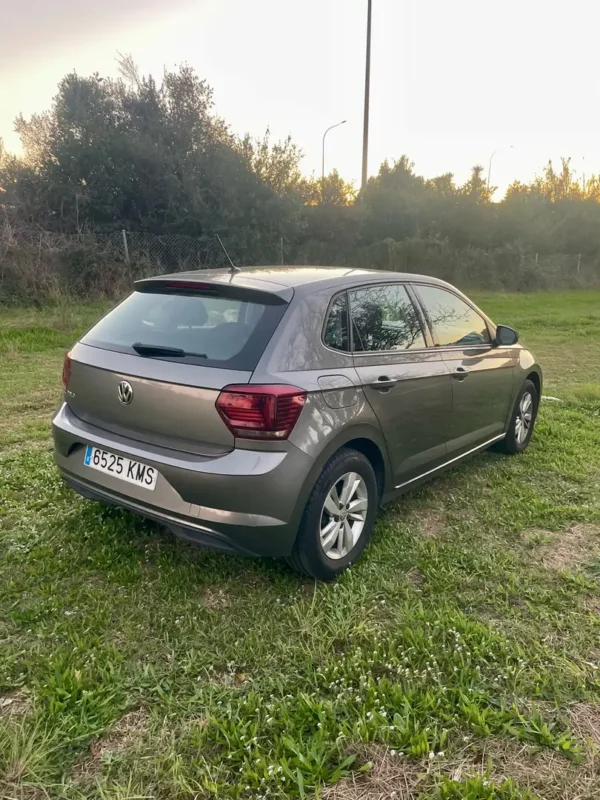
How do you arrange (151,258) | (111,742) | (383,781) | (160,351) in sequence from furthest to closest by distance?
1. (151,258)
2. (160,351)
3. (111,742)
4. (383,781)

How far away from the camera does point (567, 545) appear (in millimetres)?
3441

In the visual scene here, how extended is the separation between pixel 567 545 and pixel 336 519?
151 cm

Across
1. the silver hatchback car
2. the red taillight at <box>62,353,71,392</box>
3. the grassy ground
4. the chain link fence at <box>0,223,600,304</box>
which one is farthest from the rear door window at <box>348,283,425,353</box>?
the chain link fence at <box>0,223,600,304</box>

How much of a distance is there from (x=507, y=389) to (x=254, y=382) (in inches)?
109

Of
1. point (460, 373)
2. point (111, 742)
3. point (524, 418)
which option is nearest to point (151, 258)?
point (524, 418)

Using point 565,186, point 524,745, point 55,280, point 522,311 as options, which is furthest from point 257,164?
point 565,186

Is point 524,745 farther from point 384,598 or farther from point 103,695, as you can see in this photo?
point 103,695

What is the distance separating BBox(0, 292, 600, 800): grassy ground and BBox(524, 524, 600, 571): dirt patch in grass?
0.02 m

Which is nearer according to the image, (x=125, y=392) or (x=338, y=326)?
(x=125, y=392)

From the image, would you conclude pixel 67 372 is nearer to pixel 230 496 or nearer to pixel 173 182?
pixel 230 496

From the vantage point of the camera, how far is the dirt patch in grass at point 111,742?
74.4 inches

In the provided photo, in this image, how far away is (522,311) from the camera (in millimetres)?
16750

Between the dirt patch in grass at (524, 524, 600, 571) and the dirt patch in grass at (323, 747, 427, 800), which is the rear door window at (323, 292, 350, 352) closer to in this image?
the dirt patch in grass at (524, 524, 600, 571)

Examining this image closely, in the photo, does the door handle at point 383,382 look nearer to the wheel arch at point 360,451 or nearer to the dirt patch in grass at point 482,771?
the wheel arch at point 360,451
